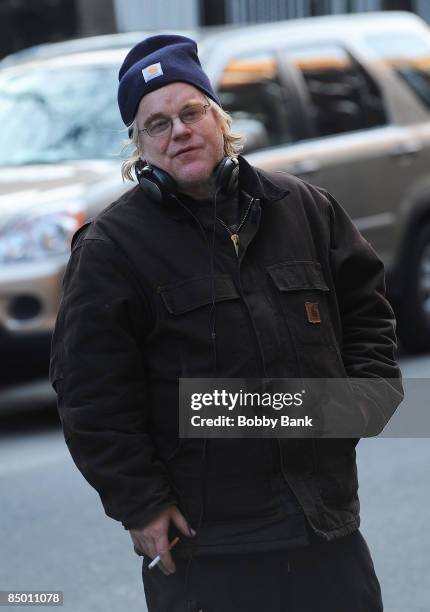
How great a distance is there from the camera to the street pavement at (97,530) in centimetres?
486

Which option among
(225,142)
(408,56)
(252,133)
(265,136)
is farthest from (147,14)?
(225,142)

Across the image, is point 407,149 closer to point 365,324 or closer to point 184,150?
point 365,324

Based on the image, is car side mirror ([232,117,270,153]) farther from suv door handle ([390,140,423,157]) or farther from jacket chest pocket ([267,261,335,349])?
jacket chest pocket ([267,261,335,349])

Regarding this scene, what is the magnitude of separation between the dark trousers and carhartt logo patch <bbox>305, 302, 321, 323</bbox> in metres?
0.44

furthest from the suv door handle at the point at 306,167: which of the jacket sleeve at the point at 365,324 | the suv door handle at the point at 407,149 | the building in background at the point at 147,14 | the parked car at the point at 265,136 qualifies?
the building in background at the point at 147,14

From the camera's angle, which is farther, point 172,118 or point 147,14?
point 147,14

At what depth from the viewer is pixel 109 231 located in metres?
2.83

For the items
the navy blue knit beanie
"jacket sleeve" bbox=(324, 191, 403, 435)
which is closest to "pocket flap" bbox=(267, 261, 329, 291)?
"jacket sleeve" bbox=(324, 191, 403, 435)

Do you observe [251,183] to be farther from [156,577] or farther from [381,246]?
[381,246]

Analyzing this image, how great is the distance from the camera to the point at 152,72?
9.50 feet

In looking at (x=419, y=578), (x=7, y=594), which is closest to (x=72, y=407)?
(x=7, y=594)

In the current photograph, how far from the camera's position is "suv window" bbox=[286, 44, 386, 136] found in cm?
792

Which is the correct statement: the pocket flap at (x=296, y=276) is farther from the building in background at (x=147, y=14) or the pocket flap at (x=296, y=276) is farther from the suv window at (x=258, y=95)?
the building in background at (x=147, y=14)

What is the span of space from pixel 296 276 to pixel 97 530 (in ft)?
9.36
